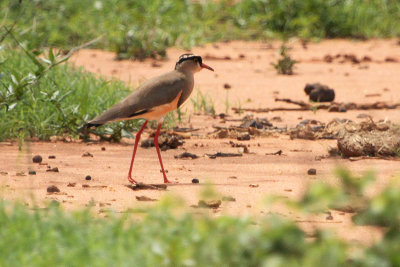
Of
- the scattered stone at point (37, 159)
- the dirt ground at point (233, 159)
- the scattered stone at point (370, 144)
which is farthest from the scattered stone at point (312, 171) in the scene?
the scattered stone at point (37, 159)

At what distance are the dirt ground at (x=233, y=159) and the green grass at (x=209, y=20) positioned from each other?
1.23 metres

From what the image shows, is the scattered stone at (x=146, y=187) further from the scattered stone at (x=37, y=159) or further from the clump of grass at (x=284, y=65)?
the clump of grass at (x=284, y=65)

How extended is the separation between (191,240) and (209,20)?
41.1ft

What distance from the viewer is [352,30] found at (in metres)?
15.5

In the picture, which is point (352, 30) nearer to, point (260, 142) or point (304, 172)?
point (260, 142)

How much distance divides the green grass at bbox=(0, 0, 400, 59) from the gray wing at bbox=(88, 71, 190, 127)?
6819 mm

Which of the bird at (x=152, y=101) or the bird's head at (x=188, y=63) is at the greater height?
the bird's head at (x=188, y=63)

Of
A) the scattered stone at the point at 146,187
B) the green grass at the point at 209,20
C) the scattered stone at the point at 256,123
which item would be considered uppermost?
the green grass at the point at 209,20

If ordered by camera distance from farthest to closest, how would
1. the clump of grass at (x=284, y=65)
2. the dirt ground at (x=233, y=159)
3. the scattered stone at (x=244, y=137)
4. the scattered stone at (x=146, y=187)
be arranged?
the clump of grass at (x=284, y=65) → the scattered stone at (x=244, y=137) → the scattered stone at (x=146, y=187) → the dirt ground at (x=233, y=159)

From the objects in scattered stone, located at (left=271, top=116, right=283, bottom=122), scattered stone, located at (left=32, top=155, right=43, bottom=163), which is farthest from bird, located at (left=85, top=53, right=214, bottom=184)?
scattered stone, located at (left=271, top=116, right=283, bottom=122)

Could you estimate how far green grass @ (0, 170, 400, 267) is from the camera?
120 inches

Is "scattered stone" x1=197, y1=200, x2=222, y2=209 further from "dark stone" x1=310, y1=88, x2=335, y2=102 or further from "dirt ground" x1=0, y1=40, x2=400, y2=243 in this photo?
"dark stone" x1=310, y1=88, x2=335, y2=102

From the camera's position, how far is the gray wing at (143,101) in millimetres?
6070

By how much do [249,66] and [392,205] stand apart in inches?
376
